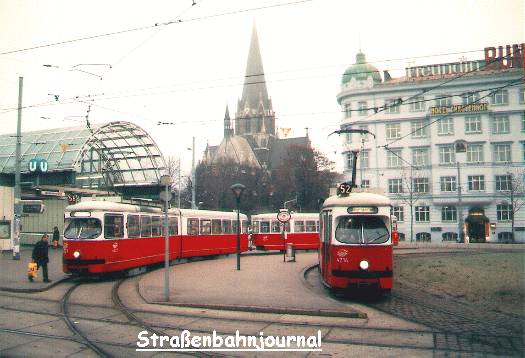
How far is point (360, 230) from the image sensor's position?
13211 millimetres

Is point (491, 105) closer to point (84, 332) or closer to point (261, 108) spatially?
point (84, 332)

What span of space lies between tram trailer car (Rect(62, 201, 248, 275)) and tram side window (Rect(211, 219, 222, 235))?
342 cm

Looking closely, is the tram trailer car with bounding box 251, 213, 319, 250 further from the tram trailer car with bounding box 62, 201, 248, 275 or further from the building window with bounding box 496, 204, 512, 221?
the building window with bounding box 496, 204, 512, 221

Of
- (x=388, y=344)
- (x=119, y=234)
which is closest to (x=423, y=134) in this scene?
(x=119, y=234)

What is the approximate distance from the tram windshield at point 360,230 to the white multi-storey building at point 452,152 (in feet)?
118

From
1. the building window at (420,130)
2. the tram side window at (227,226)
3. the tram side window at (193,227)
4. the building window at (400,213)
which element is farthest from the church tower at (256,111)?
the tram side window at (193,227)

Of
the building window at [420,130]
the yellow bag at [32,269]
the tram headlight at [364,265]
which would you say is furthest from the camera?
the building window at [420,130]

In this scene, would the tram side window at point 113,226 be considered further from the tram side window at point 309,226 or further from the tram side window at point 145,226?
the tram side window at point 309,226

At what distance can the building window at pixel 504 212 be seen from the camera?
1953 inches

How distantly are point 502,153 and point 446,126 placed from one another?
6.22m

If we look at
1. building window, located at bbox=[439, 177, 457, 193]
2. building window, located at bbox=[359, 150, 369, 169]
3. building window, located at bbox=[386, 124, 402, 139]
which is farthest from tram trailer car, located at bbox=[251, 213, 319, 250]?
building window, located at bbox=[386, 124, 402, 139]

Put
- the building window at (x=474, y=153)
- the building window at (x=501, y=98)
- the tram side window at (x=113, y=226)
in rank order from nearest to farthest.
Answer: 1. the tram side window at (x=113, y=226)
2. the building window at (x=501, y=98)
3. the building window at (x=474, y=153)

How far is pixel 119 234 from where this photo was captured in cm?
1795

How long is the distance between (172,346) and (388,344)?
372 cm
